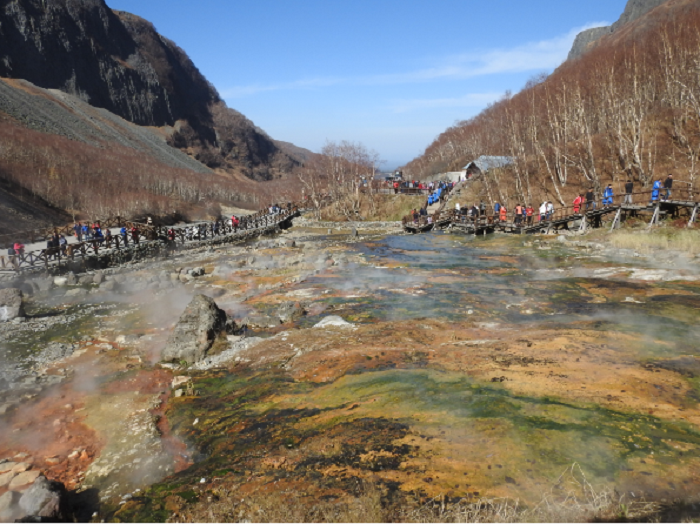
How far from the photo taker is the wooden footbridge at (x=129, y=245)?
2177cm

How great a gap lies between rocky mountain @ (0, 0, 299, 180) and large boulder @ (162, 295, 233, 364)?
96083 mm

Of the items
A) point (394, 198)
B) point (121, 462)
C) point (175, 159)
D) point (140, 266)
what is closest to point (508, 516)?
point (121, 462)

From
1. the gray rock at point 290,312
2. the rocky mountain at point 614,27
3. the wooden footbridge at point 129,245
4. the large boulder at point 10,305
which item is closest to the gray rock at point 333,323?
the gray rock at point 290,312

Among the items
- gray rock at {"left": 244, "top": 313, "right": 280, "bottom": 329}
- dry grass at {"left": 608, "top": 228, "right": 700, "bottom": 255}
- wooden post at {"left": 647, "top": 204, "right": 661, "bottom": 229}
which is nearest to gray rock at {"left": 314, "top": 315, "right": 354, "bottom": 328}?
gray rock at {"left": 244, "top": 313, "right": 280, "bottom": 329}

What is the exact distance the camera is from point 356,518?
5102mm

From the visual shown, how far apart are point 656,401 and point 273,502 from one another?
608 cm

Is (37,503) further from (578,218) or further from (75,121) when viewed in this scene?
(75,121)

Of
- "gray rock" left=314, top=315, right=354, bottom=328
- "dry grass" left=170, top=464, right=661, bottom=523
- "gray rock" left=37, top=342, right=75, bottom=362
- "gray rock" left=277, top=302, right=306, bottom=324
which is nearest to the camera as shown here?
"dry grass" left=170, top=464, right=661, bottom=523

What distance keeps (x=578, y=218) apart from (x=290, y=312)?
67.9 feet

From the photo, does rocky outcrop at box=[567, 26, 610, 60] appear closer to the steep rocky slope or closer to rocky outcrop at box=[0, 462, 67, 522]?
the steep rocky slope

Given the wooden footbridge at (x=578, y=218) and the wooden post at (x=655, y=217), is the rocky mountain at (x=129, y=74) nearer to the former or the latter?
the wooden footbridge at (x=578, y=218)

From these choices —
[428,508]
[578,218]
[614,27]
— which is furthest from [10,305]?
[614,27]

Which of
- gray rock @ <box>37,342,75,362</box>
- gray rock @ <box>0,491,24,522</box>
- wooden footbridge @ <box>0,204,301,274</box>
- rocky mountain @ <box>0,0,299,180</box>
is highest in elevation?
rocky mountain @ <box>0,0,299,180</box>

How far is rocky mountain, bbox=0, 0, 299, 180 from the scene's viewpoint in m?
86.0
